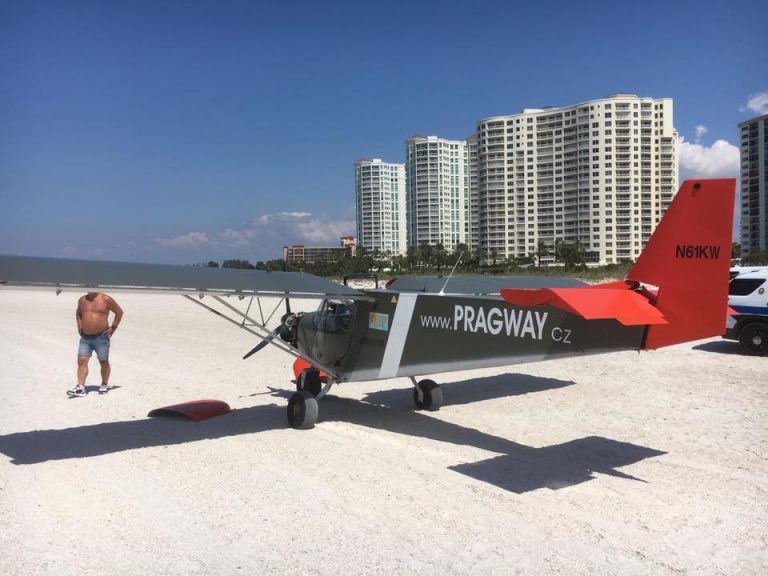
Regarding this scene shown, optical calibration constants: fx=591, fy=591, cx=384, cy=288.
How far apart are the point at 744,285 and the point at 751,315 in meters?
0.97

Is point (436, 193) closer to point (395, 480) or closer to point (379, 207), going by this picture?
point (379, 207)

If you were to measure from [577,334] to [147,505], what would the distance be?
476 cm

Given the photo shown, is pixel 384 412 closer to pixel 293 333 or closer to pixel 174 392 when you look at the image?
pixel 293 333

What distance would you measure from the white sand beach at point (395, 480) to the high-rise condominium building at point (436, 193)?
129386mm

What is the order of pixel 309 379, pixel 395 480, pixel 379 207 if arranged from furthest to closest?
pixel 379 207 < pixel 309 379 < pixel 395 480

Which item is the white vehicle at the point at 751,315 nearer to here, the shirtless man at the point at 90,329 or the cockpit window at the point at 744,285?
the cockpit window at the point at 744,285

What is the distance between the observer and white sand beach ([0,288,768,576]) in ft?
14.6

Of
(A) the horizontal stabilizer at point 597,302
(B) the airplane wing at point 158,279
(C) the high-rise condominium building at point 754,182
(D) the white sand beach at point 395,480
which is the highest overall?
(C) the high-rise condominium building at point 754,182

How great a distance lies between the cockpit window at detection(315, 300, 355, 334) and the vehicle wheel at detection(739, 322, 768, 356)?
10.9m

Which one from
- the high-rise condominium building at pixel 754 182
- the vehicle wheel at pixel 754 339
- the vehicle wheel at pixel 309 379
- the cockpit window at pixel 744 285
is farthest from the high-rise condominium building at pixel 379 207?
the vehicle wheel at pixel 309 379

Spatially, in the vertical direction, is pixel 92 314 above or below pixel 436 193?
below

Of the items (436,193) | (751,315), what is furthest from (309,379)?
(436,193)

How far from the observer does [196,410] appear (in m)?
9.14

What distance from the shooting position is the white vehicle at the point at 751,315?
1434 centimetres
